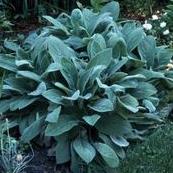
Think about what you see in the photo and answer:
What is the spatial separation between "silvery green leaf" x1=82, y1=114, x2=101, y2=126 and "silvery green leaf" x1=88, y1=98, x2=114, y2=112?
65mm

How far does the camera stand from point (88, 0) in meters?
7.25

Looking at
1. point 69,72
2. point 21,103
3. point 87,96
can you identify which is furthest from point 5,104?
point 87,96

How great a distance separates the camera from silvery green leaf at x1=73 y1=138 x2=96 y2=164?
14.6 feet

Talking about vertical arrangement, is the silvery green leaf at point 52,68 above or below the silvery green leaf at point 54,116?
above

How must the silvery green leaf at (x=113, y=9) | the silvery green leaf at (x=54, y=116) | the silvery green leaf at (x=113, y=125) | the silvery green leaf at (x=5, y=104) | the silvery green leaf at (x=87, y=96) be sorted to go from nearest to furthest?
the silvery green leaf at (x=54, y=116), the silvery green leaf at (x=87, y=96), the silvery green leaf at (x=113, y=125), the silvery green leaf at (x=5, y=104), the silvery green leaf at (x=113, y=9)

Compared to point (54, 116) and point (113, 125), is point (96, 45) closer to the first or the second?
point (113, 125)

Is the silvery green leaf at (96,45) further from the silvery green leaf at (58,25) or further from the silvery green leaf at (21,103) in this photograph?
the silvery green leaf at (21,103)

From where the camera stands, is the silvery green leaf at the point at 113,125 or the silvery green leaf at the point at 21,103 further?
the silvery green leaf at the point at 21,103

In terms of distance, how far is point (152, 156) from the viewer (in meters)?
4.75

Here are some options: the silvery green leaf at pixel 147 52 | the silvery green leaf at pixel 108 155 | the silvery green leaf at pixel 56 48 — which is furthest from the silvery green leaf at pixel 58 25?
the silvery green leaf at pixel 108 155

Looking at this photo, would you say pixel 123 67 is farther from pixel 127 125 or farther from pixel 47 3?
pixel 47 3

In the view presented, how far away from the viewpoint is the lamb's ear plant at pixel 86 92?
15.1ft

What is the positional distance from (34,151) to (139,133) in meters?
0.92

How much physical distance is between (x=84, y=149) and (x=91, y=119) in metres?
0.25
